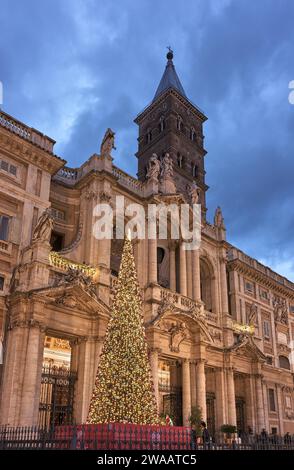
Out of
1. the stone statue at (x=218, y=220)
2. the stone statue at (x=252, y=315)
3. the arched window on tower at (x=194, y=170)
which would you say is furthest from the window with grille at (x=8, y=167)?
the arched window on tower at (x=194, y=170)

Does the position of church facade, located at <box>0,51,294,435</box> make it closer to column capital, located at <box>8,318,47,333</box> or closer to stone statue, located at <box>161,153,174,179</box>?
column capital, located at <box>8,318,47,333</box>

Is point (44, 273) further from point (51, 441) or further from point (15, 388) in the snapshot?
point (51, 441)

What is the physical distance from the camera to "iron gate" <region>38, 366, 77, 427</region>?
2217 cm

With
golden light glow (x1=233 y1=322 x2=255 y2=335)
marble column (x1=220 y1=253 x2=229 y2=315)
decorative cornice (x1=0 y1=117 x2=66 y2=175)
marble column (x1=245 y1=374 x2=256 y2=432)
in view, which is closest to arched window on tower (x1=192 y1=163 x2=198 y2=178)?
marble column (x1=220 y1=253 x2=229 y2=315)

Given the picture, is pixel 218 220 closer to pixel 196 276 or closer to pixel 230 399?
pixel 196 276

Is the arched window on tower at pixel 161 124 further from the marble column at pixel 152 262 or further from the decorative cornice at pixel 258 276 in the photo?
the marble column at pixel 152 262

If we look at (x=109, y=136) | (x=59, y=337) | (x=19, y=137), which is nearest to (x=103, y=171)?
(x=109, y=136)

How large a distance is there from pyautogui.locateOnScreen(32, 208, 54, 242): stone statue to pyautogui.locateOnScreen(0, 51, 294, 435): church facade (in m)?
0.05

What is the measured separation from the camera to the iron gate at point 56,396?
22.2 m

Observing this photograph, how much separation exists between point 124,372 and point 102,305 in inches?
294

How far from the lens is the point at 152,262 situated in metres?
28.0

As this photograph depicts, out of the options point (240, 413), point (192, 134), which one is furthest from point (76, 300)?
point (192, 134)

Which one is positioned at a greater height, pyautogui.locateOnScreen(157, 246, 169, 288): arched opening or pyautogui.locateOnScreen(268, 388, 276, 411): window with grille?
pyautogui.locateOnScreen(157, 246, 169, 288): arched opening

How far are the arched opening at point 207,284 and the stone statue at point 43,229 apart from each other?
605 inches
